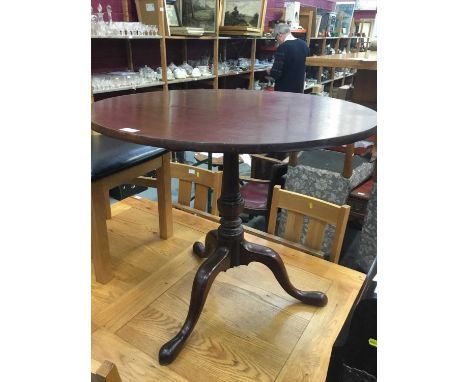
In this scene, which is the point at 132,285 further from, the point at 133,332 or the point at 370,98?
the point at 370,98

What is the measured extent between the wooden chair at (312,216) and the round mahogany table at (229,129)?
281mm

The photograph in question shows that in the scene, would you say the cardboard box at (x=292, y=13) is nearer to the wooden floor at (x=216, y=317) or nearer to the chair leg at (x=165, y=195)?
the chair leg at (x=165, y=195)

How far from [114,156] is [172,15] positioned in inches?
99.5

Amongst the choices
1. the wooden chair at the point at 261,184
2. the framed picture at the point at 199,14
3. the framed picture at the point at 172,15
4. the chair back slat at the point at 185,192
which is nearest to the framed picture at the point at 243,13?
the framed picture at the point at 199,14

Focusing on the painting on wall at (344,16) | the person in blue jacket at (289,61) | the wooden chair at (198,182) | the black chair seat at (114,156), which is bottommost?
the wooden chair at (198,182)

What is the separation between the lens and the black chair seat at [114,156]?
1221 mm

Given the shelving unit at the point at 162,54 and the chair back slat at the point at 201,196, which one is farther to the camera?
the shelving unit at the point at 162,54

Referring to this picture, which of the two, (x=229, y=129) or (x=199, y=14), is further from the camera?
(x=199, y=14)

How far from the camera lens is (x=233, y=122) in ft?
3.08

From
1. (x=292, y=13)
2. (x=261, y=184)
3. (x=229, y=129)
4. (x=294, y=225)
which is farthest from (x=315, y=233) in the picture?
(x=292, y=13)

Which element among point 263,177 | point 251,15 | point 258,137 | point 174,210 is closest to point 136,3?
point 251,15

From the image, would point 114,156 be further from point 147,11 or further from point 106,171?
point 147,11

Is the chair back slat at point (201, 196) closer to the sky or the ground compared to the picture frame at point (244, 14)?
closer to the ground

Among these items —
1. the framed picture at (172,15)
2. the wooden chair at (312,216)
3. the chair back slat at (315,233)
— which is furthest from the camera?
the framed picture at (172,15)
